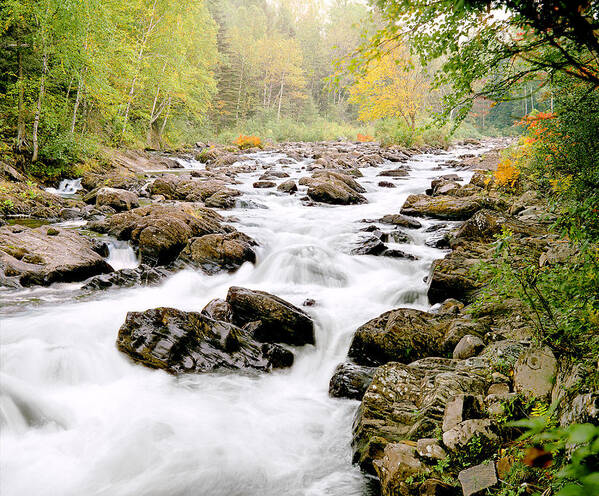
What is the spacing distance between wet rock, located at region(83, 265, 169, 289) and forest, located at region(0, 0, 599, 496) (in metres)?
0.03

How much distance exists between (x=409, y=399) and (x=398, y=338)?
1208 mm

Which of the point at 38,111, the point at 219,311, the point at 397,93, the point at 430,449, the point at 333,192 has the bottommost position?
the point at 219,311

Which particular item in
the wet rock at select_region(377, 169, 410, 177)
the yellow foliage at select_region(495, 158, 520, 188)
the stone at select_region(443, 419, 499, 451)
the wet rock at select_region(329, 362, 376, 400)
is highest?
the yellow foliage at select_region(495, 158, 520, 188)

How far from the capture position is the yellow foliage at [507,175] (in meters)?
10.3

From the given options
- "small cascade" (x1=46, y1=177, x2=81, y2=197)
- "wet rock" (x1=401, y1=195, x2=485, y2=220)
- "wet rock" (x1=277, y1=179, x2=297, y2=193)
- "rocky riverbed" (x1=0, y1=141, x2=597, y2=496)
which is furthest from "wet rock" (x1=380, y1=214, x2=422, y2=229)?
"small cascade" (x1=46, y1=177, x2=81, y2=197)

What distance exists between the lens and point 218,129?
145 feet

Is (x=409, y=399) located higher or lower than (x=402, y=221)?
lower

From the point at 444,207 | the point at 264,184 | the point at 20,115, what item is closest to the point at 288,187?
the point at 264,184

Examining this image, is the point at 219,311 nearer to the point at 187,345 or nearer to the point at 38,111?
the point at 187,345

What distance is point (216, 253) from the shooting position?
7.84 m

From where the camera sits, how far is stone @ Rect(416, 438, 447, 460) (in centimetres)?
253

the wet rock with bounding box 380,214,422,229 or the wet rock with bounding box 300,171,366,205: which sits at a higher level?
the wet rock with bounding box 300,171,366,205

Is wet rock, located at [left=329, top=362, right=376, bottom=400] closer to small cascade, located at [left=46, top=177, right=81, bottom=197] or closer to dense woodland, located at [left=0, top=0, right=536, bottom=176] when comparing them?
dense woodland, located at [left=0, top=0, right=536, bottom=176]

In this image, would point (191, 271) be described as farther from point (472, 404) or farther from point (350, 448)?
point (472, 404)
